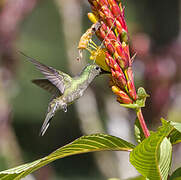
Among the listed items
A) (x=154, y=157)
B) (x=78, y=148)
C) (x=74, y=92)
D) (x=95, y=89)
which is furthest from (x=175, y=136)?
(x=95, y=89)

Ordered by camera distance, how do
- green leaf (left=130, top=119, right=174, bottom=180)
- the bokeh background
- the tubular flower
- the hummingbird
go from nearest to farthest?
green leaf (left=130, top=119, right=174, bottom=180), the tubular flower, the hummingbird, the bokeh background

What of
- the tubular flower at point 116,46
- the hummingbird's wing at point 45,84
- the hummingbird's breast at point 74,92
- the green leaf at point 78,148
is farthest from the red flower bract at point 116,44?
the hummingbird's wing at point 45,84

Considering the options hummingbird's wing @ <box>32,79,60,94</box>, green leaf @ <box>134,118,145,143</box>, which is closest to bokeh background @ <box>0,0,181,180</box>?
hummingbird's wing @ <box>32,79,60,94</box>

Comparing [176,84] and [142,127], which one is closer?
[142,127]

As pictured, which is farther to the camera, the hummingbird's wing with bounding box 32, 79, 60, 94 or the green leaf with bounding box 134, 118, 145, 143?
the hummingbird's wing with bounding box 32, 79, 60, 94

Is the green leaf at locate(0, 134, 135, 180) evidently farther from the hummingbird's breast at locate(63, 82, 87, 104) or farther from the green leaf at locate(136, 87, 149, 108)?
the hummingbird's breast at locate(63, 82, 87, 104)

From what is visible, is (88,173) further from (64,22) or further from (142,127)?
(142,127)

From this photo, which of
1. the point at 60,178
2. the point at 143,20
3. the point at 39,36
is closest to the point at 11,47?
the point at 60,178
